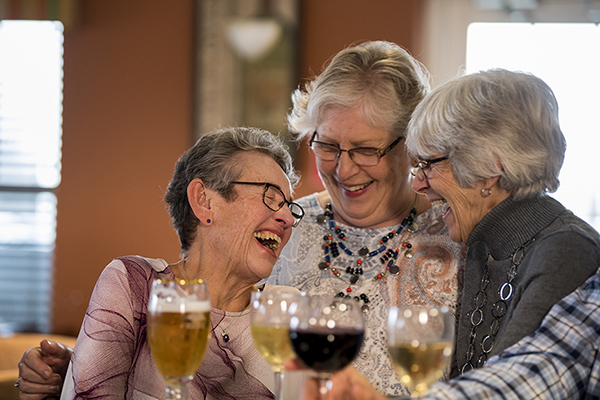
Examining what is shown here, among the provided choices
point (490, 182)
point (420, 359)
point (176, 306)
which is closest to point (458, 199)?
point (490, 182)

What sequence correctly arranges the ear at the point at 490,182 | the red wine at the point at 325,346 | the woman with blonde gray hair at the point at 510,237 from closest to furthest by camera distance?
the red wine at the point at 325,346 → the woman with blonde gray hair at the point at 510,237 → the ear at the point at 490,182

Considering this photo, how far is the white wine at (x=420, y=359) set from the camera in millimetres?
954

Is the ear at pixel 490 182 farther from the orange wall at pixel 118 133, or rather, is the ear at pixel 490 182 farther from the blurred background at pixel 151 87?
the orange wall at pixel 118 133

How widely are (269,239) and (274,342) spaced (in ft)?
2.48

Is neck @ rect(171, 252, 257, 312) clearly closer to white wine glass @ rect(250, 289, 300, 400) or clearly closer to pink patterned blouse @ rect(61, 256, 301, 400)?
pink patterned blouse @ rect(61, 256, 301, 400)

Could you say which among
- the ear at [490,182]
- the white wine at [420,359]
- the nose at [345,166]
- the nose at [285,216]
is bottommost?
the white wine at [420,359]

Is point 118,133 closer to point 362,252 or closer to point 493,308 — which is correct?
point 362,252

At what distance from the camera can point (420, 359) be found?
96 cm

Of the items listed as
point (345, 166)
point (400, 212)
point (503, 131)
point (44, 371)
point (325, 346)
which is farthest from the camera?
point (400, 212)

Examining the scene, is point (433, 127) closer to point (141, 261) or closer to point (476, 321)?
point (476, 321)

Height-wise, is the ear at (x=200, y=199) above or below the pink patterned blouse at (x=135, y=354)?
above

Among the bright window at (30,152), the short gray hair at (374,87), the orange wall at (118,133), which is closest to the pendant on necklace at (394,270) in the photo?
the short gray hair at (374,87)

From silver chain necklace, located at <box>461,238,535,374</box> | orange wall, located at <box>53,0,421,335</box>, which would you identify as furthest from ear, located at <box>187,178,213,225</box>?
orange wall, located at <box>53,0,421,335</box>

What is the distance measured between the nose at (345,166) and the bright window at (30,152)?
309 centimetres
